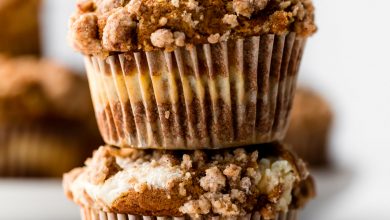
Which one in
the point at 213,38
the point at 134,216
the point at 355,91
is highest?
the point at 213,38

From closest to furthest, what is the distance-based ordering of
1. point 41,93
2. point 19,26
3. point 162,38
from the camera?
point 162,38 → point 41,93 → point 19,26

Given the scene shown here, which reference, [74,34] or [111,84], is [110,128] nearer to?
[111,84]

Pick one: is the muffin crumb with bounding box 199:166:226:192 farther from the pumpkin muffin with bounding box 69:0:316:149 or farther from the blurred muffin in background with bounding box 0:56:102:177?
the blurred muffin in background with bounding box 0:56:102:177

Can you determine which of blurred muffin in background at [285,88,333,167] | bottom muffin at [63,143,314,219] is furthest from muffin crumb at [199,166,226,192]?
blurred muffin in background at [285,88,333,167]

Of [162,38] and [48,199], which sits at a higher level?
[162,38]

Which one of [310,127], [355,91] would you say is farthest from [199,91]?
[355,91]

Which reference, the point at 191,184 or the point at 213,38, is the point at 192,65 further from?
the point at 191,184
